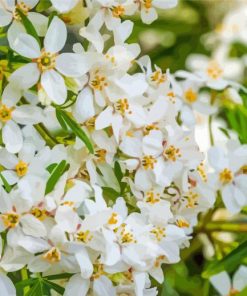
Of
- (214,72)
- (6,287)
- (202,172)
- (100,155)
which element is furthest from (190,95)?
(6,287)

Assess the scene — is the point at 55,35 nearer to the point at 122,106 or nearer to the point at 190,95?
the point at 122,106

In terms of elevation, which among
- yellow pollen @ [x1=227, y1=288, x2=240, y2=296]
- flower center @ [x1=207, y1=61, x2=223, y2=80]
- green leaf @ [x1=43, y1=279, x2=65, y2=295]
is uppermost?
green leaf @ [x1=43, y1=279, x2=65, y2=295]

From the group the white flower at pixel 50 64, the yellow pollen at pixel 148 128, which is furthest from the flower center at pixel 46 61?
the yellow pollen at pixel 148 128

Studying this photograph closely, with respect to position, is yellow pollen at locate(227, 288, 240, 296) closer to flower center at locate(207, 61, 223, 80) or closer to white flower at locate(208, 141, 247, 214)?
white flower at locate(208, 141, 247, 214)

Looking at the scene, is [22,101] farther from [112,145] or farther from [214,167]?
[214,167]

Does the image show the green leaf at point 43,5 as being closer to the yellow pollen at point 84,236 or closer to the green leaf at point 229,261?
the yellow pollen at point 84,236

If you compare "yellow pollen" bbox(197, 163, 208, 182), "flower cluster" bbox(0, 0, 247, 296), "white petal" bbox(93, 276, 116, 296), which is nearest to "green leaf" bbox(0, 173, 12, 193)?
"flower cluster" bbox(0, 0, 247, 296)

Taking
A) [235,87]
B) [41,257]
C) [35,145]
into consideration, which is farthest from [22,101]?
[235,87]
